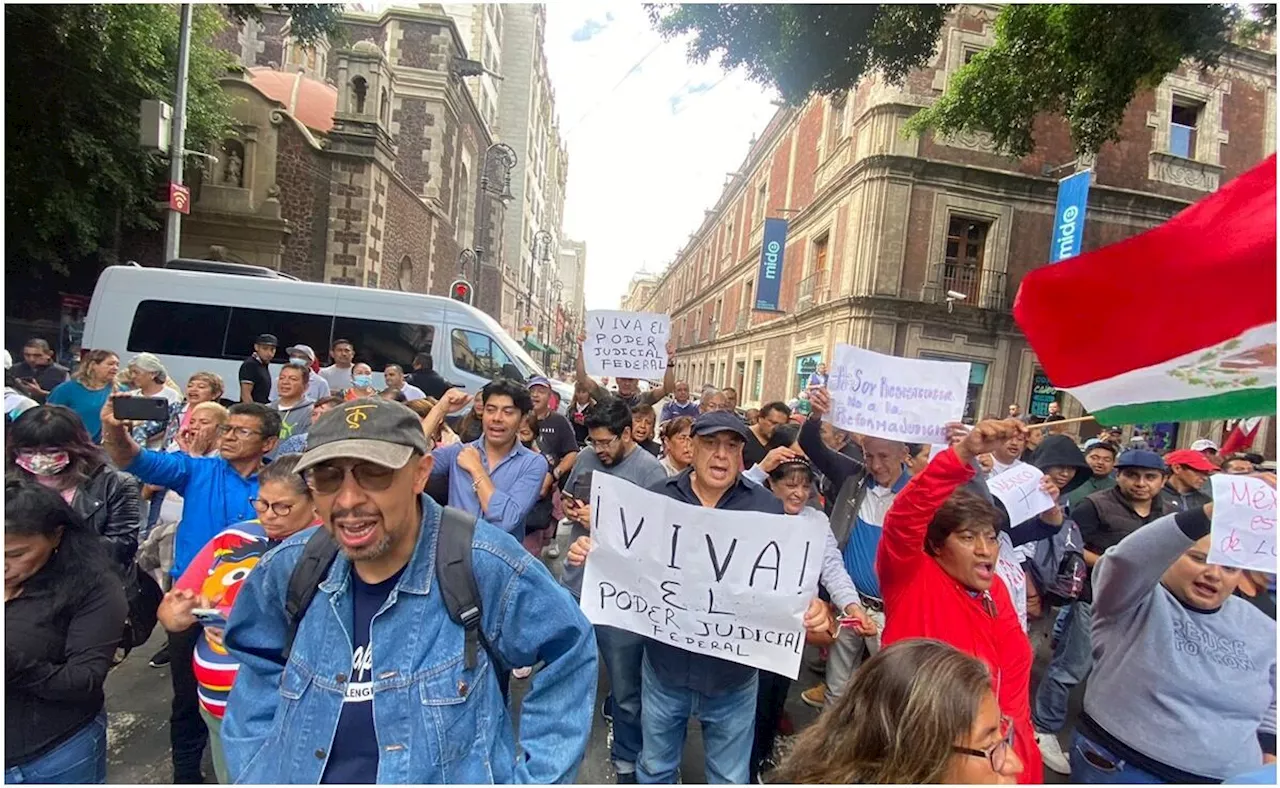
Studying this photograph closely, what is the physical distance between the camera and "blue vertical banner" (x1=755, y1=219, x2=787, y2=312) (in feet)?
77.9

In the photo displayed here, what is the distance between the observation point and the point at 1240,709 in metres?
2.19

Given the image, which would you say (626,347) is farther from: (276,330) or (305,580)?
(276,330)

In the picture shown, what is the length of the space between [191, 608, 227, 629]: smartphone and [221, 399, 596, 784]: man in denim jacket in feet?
1.56

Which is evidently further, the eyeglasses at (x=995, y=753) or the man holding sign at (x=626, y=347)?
the man holding sign at (x=626, y=347)

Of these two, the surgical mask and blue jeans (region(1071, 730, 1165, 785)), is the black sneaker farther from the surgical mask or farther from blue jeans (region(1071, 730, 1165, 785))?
blue jeans (region(1071, 730, 1165, 785))

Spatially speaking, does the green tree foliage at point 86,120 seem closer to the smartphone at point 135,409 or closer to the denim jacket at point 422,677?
the smartphone at point 135,409

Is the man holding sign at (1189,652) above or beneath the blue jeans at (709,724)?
above

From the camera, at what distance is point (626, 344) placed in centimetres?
608

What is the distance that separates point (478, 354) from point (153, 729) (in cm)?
844

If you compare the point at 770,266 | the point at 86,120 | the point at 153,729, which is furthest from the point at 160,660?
the point at 770,266

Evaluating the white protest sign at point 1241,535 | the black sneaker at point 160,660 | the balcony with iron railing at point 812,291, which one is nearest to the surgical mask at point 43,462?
the black sneaker at point 160,660

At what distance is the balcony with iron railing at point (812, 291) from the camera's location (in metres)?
20.7

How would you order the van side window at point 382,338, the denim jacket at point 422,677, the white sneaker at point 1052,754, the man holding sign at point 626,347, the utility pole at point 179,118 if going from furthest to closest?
the utility pole at point 179,118, the van side window at point 382,338, the man holding sign at point 626,347, the white sneaker at point 1052,754, the denim jacket at point 422,677

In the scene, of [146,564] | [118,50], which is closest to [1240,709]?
[146,564]
